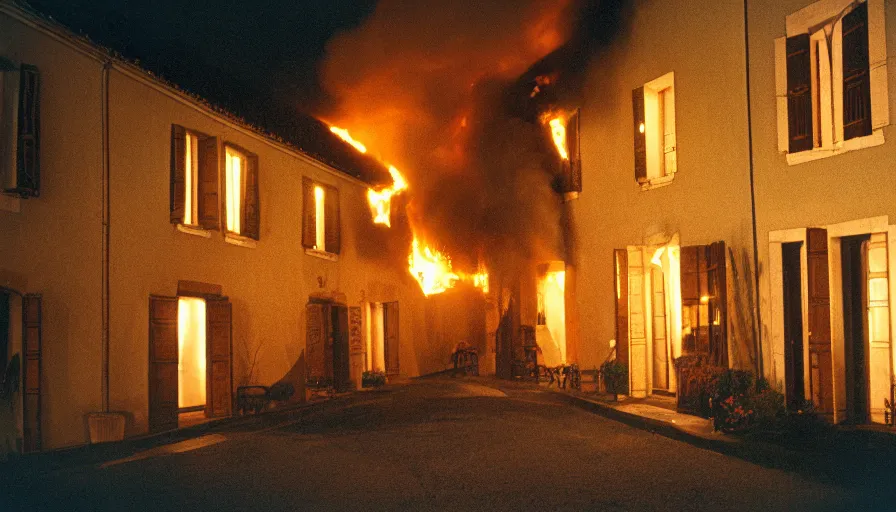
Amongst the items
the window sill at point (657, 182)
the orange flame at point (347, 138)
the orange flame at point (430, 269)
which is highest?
the orange flame at point (347, 138)

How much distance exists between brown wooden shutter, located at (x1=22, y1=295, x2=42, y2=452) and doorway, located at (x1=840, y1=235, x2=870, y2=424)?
1064 cm

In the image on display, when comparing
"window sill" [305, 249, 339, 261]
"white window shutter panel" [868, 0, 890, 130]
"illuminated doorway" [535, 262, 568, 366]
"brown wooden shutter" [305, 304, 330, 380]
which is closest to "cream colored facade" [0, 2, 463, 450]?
"brown wooden shutter" [305, 304, 330, 380]

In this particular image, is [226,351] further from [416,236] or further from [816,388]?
[416,236]

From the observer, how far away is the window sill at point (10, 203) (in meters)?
11.3

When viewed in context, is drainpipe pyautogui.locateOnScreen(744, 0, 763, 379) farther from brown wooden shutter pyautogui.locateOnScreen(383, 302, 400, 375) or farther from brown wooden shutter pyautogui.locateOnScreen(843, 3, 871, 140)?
brown wooden shutter pyautogui.locateOnScreen(383, 302, 400, 375)

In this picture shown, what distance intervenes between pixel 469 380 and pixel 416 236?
5515 mm

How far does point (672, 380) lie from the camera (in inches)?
687

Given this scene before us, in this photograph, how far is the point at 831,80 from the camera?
12.9 meters

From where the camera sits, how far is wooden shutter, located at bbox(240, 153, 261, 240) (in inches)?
711

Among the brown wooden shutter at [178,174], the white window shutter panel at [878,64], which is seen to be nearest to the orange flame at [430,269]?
the brown wooden shutter at [178,174]

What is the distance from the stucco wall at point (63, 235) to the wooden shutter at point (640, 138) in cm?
968

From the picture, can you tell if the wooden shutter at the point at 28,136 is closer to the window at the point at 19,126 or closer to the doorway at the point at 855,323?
the window at the point at 19,126

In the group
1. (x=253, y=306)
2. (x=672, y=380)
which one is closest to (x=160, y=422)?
(x=253, y=306)

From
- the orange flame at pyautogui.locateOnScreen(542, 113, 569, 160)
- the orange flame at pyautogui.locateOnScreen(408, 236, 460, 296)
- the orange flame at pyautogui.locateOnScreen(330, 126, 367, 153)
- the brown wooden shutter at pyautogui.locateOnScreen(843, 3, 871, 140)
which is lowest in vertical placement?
the orange flame at pyautogui.locateOnScreen(408, 236, 460, 296)
